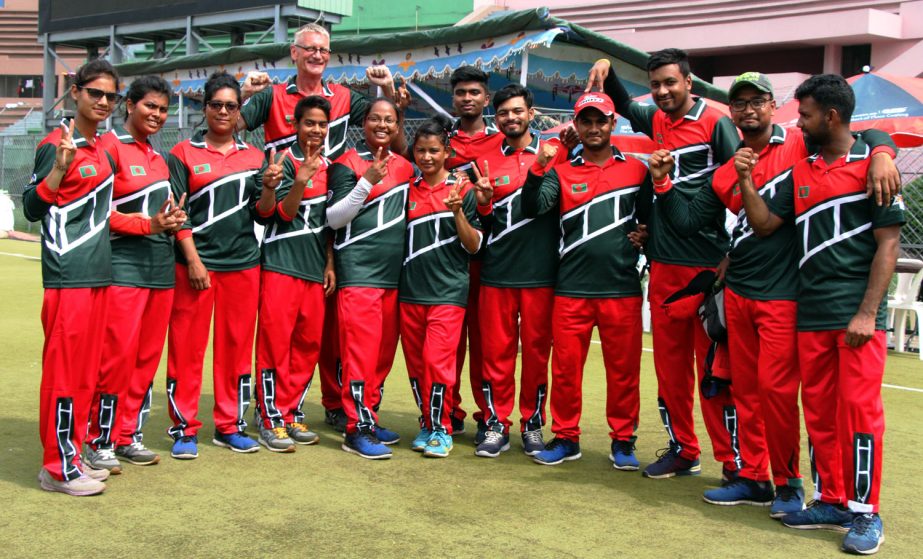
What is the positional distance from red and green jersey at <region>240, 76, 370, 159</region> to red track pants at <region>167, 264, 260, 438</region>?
89 cm

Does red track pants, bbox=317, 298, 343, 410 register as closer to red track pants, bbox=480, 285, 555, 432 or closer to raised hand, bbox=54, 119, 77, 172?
red track pants, bbox=480, 285, 555, 432

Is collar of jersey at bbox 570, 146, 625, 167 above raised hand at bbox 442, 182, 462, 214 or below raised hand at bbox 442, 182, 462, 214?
above

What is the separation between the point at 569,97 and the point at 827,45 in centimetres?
1086

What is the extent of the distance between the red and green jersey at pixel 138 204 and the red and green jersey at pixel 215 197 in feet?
0.84

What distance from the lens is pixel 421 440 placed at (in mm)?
5750

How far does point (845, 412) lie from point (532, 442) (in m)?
1.93

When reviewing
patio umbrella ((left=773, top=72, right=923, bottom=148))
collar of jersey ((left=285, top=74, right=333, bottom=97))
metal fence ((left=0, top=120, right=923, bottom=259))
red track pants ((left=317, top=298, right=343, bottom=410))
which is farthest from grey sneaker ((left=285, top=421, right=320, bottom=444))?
patio umbrella ((left=773, top=72, right=923, bottom=148))

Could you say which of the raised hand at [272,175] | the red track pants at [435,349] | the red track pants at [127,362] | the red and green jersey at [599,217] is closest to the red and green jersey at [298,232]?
the raised hand at [272,175]

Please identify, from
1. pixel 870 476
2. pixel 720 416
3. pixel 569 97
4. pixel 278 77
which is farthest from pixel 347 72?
pixel 870 476

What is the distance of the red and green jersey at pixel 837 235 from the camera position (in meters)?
4.25

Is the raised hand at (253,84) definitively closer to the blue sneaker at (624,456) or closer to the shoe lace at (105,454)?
the shoe lace at (105,454)

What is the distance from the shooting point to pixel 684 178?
17.3 ft

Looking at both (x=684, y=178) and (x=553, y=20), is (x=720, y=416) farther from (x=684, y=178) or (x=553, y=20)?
(x=553, y=20)

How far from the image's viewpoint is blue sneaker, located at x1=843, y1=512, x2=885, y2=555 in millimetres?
4129
